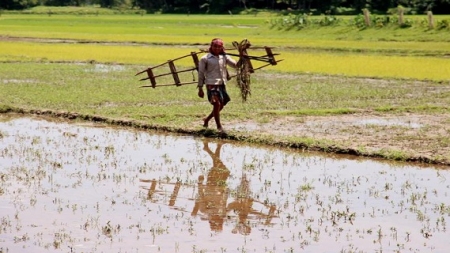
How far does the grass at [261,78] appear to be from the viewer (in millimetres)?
12570

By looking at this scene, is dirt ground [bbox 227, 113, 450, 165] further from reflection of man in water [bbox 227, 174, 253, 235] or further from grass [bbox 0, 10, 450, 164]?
reflection of man in water [bbox 227, 174, 253, 235]

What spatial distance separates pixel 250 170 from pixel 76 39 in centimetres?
2290

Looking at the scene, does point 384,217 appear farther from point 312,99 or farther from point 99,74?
point 99,74

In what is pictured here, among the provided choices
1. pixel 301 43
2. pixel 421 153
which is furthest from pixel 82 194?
pixel 301 43

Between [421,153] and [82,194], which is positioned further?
[421,153]

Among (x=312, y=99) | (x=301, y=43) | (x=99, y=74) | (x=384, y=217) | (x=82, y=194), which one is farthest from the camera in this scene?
(x=301, y=43)

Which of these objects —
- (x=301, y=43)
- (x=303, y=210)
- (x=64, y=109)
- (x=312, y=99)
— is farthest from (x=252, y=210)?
(x=301, y=43)

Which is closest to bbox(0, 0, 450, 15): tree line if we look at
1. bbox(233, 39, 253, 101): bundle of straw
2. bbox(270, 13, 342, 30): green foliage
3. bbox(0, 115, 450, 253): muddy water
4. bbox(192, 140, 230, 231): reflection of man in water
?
bbox(270, 13, 342, 30): green foliage

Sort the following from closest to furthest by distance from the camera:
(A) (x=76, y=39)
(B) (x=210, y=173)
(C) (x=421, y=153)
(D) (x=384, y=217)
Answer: (D) (x=384, y=217), (B) (x=210, y=173), (C) (x=421, y=153), (A) (x=76, y=39)

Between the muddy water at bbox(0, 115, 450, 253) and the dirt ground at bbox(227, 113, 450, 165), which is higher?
the muddy water at bbox(0, 115, 450, 253)

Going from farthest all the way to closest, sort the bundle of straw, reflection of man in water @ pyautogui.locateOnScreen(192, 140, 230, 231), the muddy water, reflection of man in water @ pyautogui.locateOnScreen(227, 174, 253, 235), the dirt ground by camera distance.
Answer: the bundle of straw < the dirt ground < reflection of man in water @ pyautogui.locateOnScreen(192, 140, 230, 231) < reflection of man in water @ pyautogui.locateOnScreen(227, 174, 253, 235) < the muddy water

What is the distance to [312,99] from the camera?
1423 cm

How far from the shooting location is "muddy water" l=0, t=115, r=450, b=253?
6.09 m

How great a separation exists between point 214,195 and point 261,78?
10.4 meters
